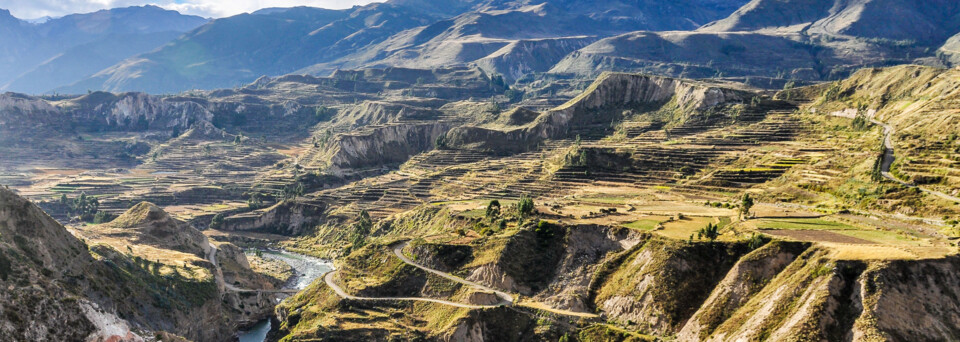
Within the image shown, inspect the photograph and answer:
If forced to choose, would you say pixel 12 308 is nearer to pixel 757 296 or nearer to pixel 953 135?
pixel 757 296

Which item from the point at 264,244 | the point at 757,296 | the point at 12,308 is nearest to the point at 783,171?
the point at 757,296

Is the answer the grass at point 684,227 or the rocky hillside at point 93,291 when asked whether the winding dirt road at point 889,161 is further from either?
the rocky hillside at point 93,291

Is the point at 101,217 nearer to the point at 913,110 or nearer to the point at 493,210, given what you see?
the point at 493,210

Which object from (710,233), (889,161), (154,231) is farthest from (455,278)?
(889,161)

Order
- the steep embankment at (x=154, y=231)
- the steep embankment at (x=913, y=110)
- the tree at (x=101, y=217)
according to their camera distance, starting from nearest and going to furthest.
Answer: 1. the steep embankment at (x=913, y=110)
2. the steep embankment at (x=154, y=231)
3. the tree at (x=101, y=217)

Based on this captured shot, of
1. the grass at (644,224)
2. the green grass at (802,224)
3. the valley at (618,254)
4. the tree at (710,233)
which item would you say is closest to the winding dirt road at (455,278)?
the valley at (618,254)

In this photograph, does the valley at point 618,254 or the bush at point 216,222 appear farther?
the bush at point 216,222

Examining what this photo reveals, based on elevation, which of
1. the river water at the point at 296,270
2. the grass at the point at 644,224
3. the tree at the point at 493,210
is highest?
the grass at the point at 644,224
